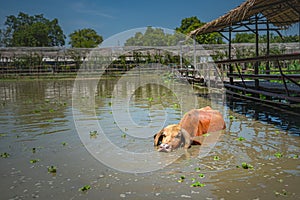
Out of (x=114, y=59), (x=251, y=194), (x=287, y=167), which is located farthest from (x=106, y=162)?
(x=114, y=59)

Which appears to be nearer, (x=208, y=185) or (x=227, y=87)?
(x=208, y=185)

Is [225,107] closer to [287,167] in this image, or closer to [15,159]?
[287,167]

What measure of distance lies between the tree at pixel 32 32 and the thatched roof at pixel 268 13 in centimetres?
5320

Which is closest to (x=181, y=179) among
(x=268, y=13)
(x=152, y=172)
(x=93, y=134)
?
(x=152, y=172)

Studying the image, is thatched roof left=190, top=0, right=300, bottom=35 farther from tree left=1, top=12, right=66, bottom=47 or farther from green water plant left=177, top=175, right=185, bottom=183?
tree left=1, top=12, right=66, bottom=47

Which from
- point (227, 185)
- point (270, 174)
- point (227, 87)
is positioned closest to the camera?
point (227, 185)

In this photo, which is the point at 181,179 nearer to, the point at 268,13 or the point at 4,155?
the point at 4,155

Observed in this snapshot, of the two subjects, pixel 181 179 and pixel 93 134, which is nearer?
pixel 181 179

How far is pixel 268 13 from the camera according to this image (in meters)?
11.5

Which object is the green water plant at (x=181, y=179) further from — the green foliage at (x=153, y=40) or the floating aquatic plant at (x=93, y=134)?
the green foliage at (x=153, y=40)

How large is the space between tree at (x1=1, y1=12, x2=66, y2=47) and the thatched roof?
5320 centimetres

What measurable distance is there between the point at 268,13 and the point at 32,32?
185 ft

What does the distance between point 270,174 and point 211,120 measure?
2.62 m

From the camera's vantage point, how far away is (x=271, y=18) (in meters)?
12.0
